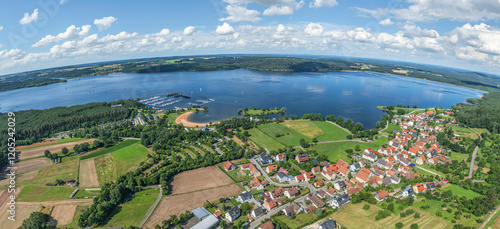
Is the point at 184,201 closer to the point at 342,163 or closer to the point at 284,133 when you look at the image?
the point at 342,163

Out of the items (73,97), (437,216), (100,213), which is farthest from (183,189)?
(73,97)

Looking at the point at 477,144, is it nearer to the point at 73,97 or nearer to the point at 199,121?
the point at 199,121

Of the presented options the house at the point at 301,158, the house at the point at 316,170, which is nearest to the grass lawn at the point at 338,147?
the house at the point at 301,158

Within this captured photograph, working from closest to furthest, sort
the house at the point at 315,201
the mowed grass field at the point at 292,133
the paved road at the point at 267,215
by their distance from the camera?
the paved road at the point at 267,215
the house at the point at 315,201
the mowed grass field at the point at 292,133

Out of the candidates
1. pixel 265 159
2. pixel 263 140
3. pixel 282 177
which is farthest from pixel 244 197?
pixel 263 140

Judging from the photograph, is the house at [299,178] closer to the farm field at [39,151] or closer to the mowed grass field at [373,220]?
the mowed grass field at [373,220]

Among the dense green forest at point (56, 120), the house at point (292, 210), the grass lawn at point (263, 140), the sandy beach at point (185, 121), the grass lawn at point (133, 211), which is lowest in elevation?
the grass lawn at point (133, 211)

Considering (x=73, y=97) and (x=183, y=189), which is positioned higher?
(x=73, y=97)
